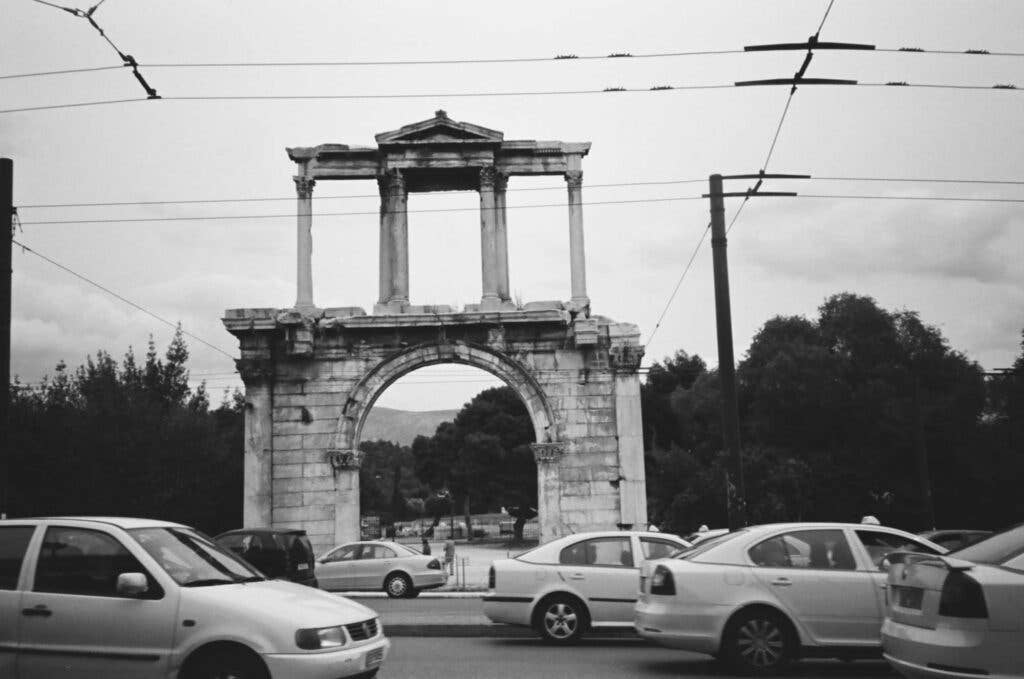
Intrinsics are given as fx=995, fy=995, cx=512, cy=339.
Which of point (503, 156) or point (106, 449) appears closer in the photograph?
point (503, 156)

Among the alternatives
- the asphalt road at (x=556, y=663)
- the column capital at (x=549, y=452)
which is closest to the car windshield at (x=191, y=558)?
the asphalt road at (x=556, y=663)

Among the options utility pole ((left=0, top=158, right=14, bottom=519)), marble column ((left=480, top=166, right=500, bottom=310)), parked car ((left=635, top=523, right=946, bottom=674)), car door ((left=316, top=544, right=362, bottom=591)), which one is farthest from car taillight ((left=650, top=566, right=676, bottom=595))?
marble column ((left=480, top=166, right=500, bottom=310))

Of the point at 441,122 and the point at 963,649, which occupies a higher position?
the point at 441,122

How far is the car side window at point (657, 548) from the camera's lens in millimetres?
12711

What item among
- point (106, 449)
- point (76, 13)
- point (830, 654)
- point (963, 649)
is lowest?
point (830, 654)

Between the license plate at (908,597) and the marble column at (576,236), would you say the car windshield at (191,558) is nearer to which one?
the license plate at (908,597)

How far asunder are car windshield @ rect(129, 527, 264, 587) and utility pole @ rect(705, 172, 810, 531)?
886 centimetres

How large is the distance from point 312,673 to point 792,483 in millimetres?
34620

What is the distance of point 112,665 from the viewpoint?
715 centimetres

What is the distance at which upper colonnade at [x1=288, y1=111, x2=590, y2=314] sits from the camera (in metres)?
26.8

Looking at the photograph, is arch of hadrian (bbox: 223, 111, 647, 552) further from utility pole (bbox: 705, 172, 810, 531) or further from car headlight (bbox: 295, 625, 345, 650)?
car headlight (bbox: 295, 625, 345, 650)

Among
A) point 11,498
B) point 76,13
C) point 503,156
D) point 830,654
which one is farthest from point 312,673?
point 11,498

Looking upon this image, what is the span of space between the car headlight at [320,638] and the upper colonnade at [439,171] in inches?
763

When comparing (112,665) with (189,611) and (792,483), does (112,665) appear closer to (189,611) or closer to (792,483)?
(189,611)
